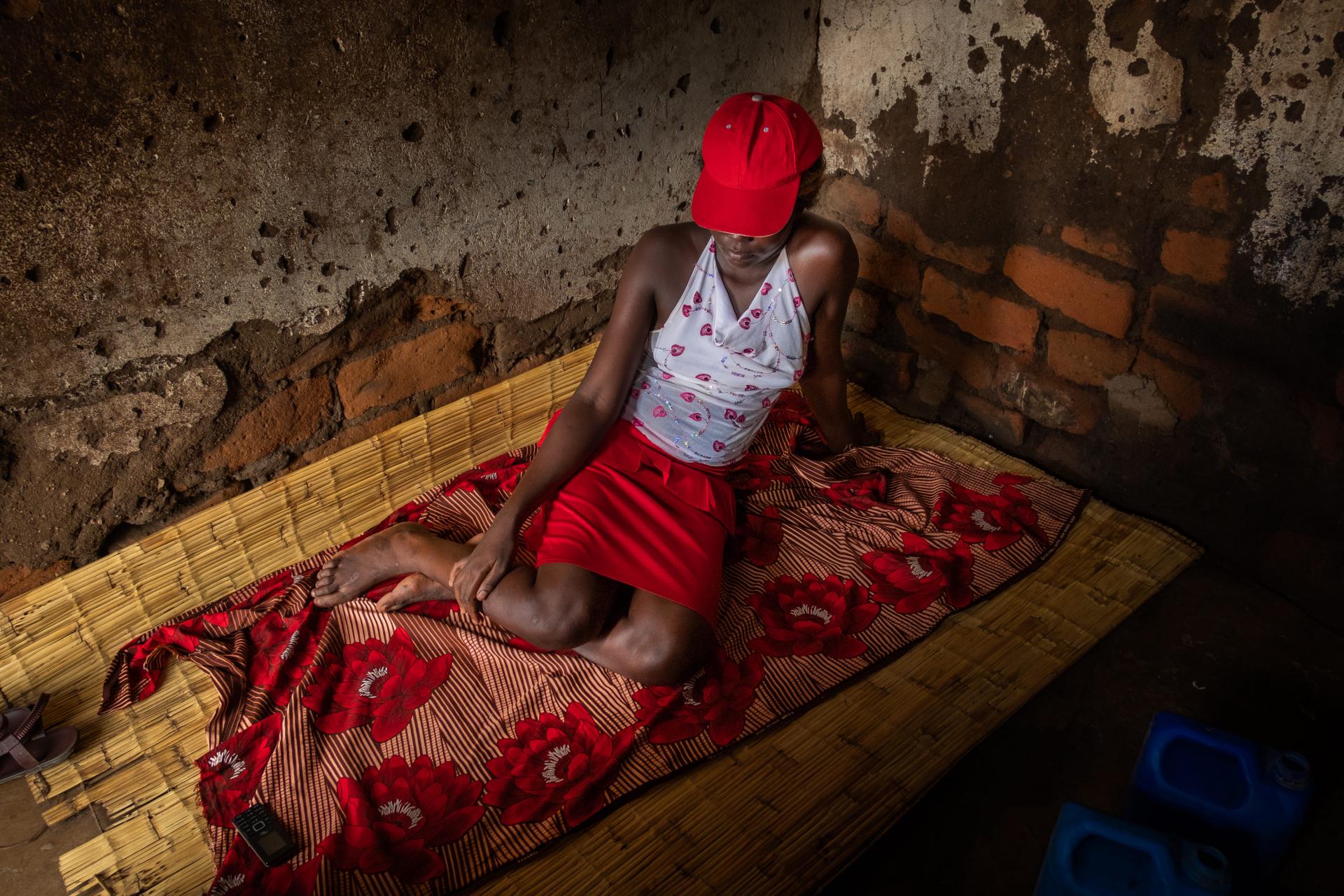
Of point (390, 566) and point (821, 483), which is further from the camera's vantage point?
point (821, 483)

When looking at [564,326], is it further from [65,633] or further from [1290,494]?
[1290,494]

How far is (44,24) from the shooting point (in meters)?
1.42

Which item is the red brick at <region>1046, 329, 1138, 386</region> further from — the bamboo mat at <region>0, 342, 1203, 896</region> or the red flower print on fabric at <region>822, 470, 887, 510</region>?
the red flower print on fabric at <region>822, 470, 887, 510</region>

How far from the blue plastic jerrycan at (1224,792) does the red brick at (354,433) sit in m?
1.73

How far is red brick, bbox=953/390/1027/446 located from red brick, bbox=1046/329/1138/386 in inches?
7.6

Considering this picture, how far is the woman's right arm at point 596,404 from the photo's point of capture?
173 centimetres

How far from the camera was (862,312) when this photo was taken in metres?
2.62

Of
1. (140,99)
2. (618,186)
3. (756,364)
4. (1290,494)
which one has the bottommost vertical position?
(1290,494)

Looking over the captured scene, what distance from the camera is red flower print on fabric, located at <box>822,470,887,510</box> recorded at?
85.3 inches

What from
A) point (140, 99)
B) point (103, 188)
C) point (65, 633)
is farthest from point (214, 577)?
point (140, 99)

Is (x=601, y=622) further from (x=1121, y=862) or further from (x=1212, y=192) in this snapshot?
(x=1212, y=192)

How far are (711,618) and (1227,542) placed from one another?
1224 mm

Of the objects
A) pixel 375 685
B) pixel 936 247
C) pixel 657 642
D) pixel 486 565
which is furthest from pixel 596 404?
pixel 936 247

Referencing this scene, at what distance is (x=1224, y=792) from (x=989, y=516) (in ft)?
2.99
